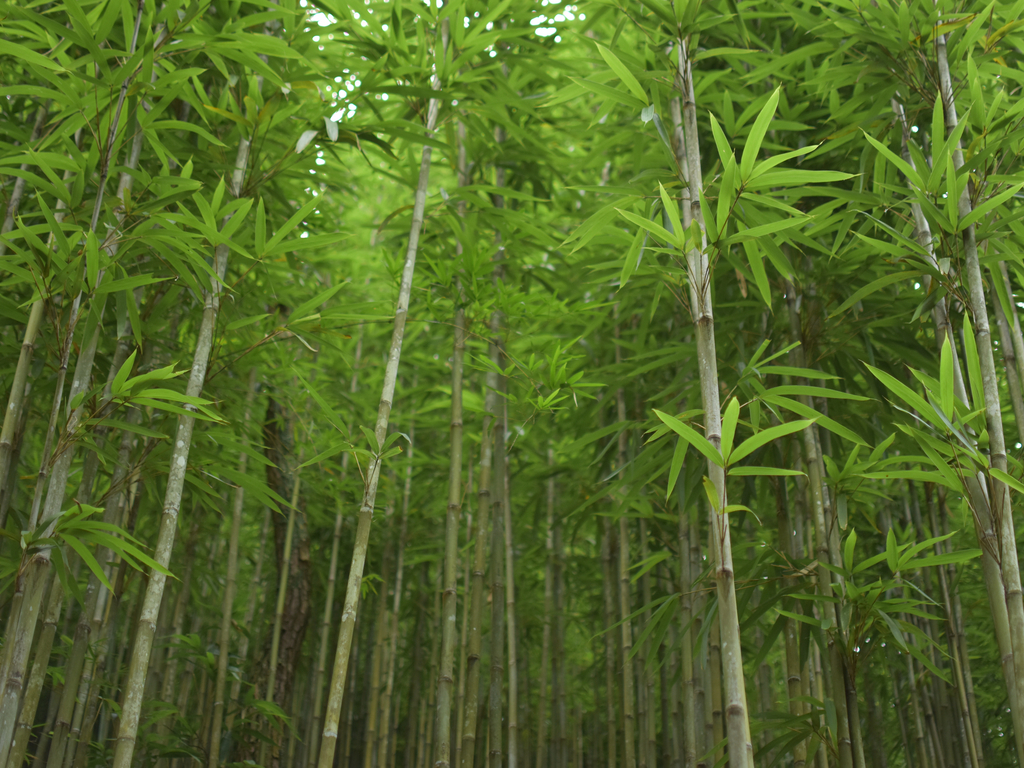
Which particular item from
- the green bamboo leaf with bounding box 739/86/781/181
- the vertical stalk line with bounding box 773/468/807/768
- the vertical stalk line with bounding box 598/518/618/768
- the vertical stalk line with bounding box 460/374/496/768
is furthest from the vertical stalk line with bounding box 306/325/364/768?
the green bamboo leaf with bounding box 739/86/781/181

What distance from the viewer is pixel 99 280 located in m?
1.95

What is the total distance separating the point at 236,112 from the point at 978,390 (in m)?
2.00

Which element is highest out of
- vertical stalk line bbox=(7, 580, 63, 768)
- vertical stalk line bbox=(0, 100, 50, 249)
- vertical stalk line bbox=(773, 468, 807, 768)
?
vertical stalk line bbox=(0, 100, 50, 249)

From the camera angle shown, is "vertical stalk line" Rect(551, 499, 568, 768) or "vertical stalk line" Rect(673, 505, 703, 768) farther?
"vertical stalk line" Rect(551, 499, 568, 768)

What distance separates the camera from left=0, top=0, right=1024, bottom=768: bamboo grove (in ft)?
5.54

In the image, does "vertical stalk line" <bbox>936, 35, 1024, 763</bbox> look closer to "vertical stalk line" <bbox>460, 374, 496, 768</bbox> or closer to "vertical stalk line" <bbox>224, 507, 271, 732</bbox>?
"vertical stalk line" <bbox>460, 374, 496, 768</bbox>

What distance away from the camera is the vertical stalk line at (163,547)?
64.0 inches

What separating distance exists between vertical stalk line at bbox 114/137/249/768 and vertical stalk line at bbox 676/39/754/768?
1102mm

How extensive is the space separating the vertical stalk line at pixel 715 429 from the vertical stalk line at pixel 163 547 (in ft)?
3.61

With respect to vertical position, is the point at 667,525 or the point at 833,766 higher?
the point at 667,525

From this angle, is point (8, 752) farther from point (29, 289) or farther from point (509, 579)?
point (509, 579)

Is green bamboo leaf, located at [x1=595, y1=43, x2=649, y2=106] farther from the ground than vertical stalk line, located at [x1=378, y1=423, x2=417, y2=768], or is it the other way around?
green bamboo leaf, located at [x1=595, y1=43, x2=649, y2=106]

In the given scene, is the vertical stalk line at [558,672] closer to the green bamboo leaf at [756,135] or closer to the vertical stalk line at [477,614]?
the vertical stalk line at [477,614]

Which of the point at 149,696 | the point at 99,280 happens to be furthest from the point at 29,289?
the point at 149,696
